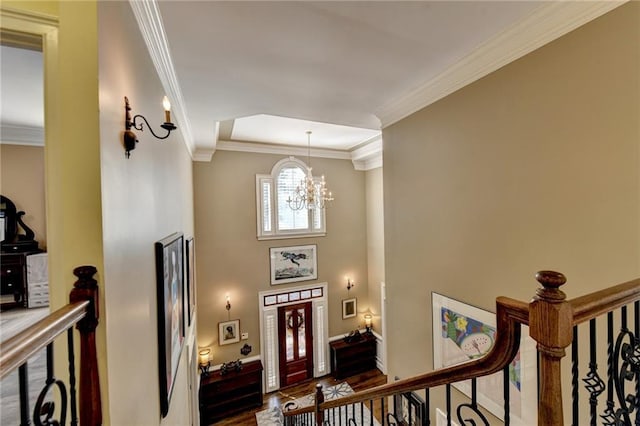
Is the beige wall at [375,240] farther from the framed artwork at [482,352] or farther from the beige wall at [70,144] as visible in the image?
the beige wall at [70,144]

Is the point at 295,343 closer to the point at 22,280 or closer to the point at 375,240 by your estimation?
the point at 375,240

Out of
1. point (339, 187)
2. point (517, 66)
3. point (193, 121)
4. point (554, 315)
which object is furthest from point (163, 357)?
point (339, 187)

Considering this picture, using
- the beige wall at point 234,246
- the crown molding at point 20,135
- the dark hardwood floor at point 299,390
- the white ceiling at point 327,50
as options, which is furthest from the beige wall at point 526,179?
the crown molding at point 20,135

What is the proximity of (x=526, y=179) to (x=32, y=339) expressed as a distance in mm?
2409

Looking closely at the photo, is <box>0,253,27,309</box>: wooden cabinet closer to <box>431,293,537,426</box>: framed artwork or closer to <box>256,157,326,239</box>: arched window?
<box>256,157,326,239</box>: arched window

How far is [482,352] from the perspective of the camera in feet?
6.75

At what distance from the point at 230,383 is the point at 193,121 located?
14.9 feet

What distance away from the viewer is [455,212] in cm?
229

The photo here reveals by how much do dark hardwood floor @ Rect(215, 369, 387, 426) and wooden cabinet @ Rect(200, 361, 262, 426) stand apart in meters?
0.12

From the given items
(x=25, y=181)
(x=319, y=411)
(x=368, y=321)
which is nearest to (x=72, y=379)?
(x=319, y=411)

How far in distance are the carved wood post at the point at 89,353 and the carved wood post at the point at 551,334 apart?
1.33m

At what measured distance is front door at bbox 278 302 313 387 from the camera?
5.79m

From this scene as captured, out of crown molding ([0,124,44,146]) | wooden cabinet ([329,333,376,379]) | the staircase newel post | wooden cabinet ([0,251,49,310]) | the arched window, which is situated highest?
crown molding ([0,124,44,146])

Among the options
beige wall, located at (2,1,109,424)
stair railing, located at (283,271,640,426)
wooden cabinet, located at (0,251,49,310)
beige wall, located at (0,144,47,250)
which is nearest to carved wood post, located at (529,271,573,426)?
stair railing, located at (283,271,640,426)
